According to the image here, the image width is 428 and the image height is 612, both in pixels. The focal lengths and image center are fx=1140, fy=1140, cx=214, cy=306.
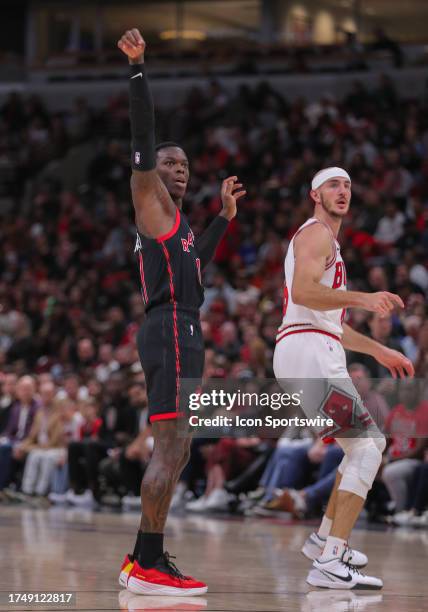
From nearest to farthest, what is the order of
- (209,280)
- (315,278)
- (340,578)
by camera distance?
(340,578) < (315,278) < (209,280)

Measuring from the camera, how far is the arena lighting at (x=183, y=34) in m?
25.6

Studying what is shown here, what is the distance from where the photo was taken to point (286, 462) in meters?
11.3

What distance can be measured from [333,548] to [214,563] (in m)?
1.24

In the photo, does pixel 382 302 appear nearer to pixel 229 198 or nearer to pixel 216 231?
pixel 216 231

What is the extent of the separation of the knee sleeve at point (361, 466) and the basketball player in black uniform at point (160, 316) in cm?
92

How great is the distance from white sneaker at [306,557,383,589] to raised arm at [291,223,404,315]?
1333 mm

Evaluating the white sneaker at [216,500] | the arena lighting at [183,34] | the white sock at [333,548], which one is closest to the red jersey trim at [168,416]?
the white sock at [333,548]

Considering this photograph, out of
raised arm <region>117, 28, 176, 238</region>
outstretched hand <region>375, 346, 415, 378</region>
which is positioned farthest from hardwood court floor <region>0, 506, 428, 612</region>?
raised arm <region>117, 28, 176, 238</region>

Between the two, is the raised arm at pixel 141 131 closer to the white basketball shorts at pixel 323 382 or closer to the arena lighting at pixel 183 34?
the white basketball shorts at pixel 323 382

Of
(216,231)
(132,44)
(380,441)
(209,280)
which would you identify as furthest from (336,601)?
(209,280)

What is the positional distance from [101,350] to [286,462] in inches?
191

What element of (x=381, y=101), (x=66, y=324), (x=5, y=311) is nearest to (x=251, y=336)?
(x=66, y=324)

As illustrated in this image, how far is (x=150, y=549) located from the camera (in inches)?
220

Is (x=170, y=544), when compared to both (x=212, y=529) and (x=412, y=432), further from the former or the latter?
(x=412, y=432)
